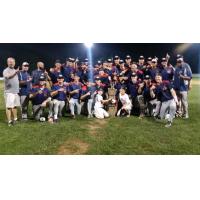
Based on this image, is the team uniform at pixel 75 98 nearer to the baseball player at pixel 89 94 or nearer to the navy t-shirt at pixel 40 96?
the baseball player at pixel 89 94

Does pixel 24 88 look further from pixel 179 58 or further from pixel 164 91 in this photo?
pixel 179 58

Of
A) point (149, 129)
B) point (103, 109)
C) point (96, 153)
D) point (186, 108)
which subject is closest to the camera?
point (96, 153)

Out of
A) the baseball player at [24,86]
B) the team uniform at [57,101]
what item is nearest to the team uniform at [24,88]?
the baseball player at [24,86]

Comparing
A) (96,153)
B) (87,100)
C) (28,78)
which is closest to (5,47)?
(28,78)

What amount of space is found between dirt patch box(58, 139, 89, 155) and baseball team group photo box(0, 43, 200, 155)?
1 cm

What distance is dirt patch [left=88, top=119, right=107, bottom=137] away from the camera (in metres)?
5.00

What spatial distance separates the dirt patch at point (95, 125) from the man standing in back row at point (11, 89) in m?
1.16

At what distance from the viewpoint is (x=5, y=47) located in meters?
5.26

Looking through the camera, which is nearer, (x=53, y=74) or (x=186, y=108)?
(x=186, y=108)

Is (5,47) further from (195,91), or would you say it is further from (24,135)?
(195,91)

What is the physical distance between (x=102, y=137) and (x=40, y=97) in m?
1.52

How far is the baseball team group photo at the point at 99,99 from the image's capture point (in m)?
4.61

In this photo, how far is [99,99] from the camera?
614 cm

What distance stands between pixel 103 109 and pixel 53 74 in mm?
1083
